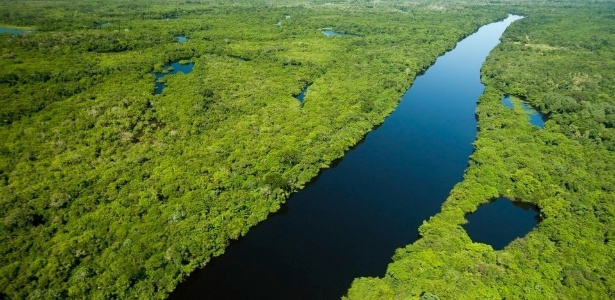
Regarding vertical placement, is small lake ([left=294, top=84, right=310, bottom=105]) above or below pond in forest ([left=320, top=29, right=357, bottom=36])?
below

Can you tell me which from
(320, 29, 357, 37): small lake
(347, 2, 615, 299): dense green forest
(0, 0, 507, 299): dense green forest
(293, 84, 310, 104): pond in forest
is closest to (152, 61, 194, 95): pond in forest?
(0, 0, 507, 299): dense green forest

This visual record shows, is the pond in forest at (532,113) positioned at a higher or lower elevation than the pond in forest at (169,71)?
lower

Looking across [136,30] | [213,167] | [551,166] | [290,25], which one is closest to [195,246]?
[213,167]

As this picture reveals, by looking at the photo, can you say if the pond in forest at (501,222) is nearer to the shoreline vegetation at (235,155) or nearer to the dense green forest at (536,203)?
the dense green forest at (536,203)

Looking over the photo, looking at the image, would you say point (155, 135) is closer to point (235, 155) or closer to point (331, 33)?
point (235, 155)

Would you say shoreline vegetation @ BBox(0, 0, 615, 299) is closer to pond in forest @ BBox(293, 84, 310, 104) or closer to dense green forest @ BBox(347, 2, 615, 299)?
dense green forest @ BBox(347, 2, 615, 299)

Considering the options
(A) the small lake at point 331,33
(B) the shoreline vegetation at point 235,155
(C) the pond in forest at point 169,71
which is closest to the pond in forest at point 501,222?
(B) the shoreline vegetation at point 235,155

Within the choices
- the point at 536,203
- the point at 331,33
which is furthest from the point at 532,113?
the point at 331,33
